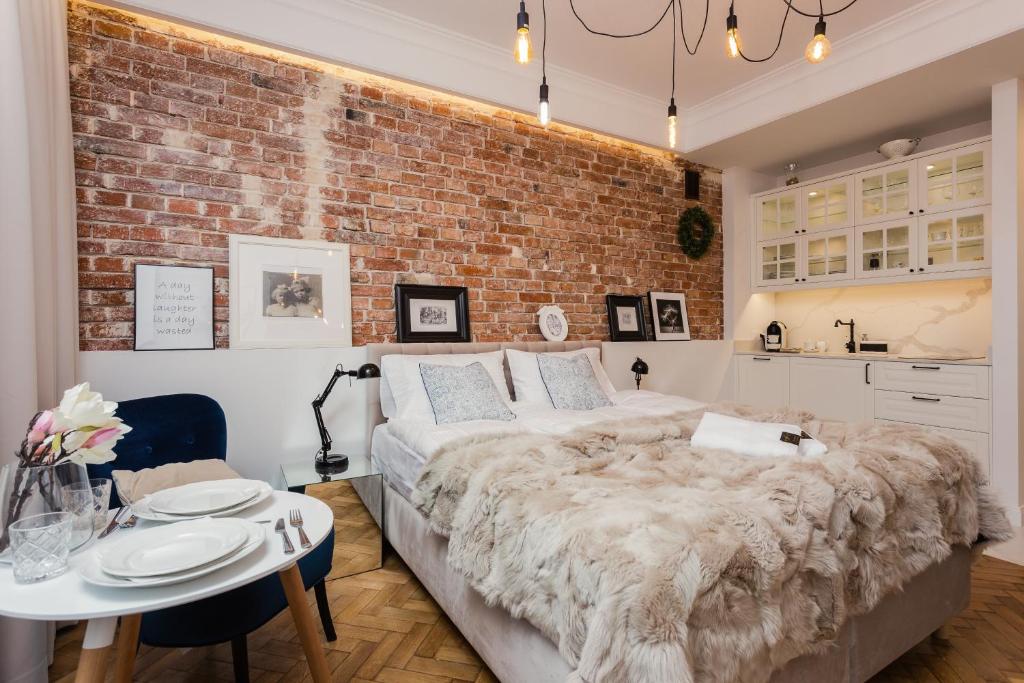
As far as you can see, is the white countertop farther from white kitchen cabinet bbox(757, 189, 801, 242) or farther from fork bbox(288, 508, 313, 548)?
fork bbox(288, 508, 313, 548)

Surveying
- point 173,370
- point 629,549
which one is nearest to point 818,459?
point 629,549

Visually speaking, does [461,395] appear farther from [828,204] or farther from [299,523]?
[828,204]

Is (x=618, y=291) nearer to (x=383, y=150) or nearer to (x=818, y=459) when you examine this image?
(x=383, y=150)

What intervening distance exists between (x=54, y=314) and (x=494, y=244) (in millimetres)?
2311

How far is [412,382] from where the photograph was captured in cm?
274

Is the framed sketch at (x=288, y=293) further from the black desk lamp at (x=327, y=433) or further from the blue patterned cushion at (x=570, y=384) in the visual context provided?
the blue patterned cushion at (x=570, y=384)

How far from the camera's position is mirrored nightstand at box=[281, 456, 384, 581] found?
2318 millimetres

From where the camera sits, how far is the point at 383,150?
3.07 metres

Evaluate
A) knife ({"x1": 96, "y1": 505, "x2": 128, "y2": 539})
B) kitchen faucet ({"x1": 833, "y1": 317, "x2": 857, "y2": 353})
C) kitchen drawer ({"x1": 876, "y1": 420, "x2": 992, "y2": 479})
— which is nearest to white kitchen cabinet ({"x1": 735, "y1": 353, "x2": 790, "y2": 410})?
kitchen faucet ({"x1": 833, "y1": 317, "x2": 857, "y2": 353})

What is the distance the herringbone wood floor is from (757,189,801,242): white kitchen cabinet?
3139mm

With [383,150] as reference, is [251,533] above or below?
below

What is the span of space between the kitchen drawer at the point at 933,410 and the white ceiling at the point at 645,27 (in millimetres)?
2433

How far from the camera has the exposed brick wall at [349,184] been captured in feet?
7.78

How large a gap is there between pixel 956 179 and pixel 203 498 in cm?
462
